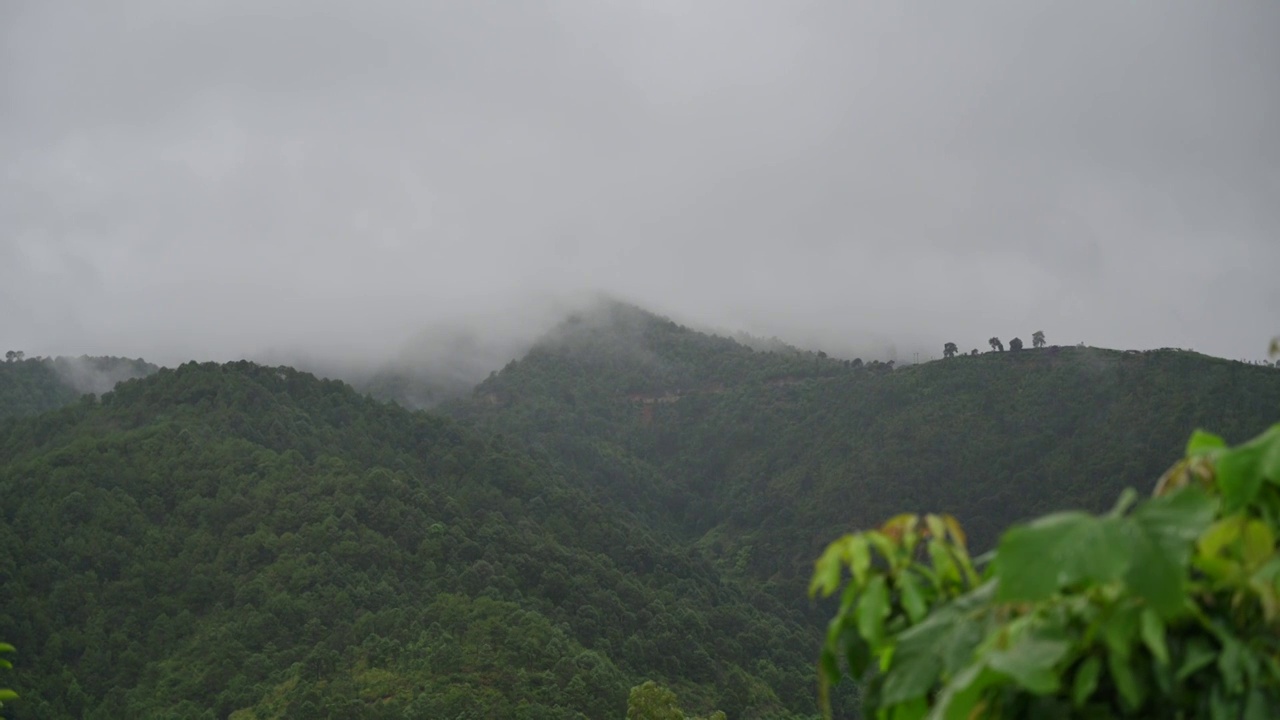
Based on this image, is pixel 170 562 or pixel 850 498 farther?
pixel 850 498

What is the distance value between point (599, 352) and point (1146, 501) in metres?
134

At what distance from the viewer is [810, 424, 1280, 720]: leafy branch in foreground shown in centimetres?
154

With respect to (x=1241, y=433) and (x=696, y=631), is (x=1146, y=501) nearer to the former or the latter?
(x=696, y=631)

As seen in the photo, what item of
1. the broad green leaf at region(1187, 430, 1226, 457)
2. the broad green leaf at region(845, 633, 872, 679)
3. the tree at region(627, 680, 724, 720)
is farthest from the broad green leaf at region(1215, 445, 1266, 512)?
the tree at region(627, 680, 724, 720)

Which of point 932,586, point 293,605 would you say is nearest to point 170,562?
point 293,605

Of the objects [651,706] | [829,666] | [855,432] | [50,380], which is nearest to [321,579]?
[651,706]

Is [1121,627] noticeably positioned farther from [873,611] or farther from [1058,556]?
[873,611]

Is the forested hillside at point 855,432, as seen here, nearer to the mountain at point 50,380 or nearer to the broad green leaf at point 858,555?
the mountain at point 50,380

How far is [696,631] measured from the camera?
57.0 metres

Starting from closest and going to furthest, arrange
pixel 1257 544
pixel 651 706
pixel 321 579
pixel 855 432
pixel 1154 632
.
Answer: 1. pixel 1154 632
2. pixel 1257 544
3. pixel 651 706
4. pixel 321 579
5. pixel 855 432

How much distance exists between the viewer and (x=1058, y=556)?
1545 mm

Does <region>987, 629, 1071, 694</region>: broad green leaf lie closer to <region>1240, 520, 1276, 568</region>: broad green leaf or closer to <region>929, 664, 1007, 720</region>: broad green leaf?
<region>929, 664, 1007, 720</region>: broad green leaf

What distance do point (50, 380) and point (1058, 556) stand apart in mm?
100820

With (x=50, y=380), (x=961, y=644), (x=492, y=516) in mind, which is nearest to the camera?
(x=961, y=644)
